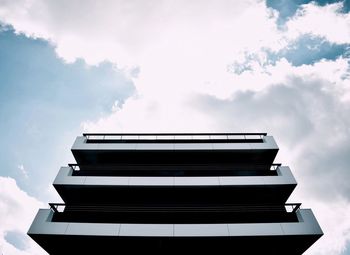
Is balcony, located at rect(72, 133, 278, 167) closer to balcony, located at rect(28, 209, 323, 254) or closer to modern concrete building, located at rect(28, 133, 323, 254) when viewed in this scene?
modern concrete building, located at rect(28, 133, 323, 254)

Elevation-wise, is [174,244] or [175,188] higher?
[175,188]

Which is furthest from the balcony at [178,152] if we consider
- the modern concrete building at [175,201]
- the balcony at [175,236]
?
the balcony at [175,236]

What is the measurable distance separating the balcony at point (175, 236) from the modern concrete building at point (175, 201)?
0.05 meters

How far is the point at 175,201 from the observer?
1499 centimetres

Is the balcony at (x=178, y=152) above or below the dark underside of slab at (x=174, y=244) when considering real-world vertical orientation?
above

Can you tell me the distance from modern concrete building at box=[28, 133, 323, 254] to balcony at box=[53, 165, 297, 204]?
62 mm

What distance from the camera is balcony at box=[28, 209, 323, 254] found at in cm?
1167

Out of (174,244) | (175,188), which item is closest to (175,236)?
(174,244)

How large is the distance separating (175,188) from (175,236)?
11.1 feet

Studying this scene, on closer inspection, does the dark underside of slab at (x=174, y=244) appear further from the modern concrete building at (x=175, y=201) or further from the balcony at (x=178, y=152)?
the balcony at (x=178, y=152)

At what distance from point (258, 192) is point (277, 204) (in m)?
1.45

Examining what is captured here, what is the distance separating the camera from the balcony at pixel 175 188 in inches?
564

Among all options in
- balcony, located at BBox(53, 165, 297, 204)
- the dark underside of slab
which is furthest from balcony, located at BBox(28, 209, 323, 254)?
balcony, located at BBox(53, 165, 297, 204)

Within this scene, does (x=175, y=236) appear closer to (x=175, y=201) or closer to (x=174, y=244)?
(x=174, y=244)
